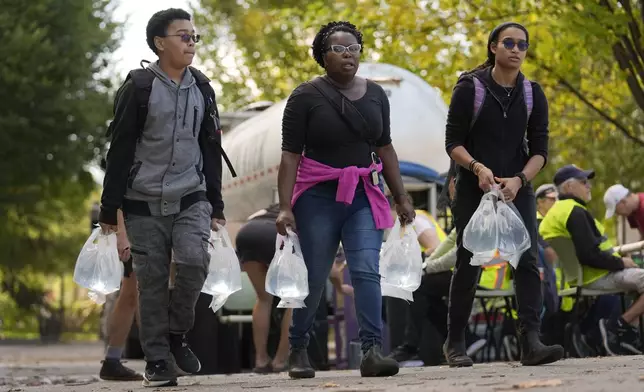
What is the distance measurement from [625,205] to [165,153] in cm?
739

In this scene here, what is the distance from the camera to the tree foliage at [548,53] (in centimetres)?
1702

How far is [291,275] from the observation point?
8.92 metres

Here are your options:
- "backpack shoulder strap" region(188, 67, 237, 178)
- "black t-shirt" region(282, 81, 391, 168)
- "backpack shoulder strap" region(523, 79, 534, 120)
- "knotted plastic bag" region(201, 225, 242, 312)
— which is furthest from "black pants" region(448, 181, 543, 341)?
"backpack shoulder strap" region(188, 67, 237, 178)

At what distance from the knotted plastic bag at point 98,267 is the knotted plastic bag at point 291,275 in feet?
3.11

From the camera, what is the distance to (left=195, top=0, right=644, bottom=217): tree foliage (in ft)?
55.8

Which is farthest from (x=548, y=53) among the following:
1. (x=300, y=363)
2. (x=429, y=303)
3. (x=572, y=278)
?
(x=300, y=363)

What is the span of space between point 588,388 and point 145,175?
9.86 ft

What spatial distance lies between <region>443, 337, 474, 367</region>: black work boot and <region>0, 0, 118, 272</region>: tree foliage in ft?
72.5

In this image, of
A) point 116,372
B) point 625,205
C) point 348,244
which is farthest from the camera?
point 625,205

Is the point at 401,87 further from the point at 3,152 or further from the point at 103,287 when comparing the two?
the point at 3,152

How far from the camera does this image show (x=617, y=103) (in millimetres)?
23156

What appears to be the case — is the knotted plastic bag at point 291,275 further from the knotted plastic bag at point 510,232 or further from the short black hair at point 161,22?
the short black hair at point 161,22

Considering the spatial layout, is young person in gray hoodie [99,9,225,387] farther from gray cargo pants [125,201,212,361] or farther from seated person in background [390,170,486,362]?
seated person in background [390,170,486,362]

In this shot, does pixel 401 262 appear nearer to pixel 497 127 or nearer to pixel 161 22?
pixel 497 127
